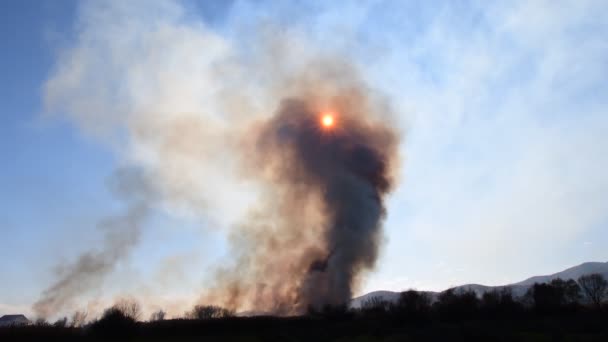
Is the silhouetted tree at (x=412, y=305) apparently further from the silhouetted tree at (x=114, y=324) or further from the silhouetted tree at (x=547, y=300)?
the silhouetted tree at (x=114, y=324)

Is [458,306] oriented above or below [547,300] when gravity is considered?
above

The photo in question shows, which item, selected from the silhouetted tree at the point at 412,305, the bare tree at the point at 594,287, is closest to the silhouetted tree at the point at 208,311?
the silhouetted tree at the point at 412,305

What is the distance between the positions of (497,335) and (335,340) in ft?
52.3

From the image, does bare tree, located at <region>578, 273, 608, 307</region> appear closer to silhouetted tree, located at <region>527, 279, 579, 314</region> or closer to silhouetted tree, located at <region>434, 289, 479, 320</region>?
silhouetted tree, located at <region>527, 279, 579, 314</region>

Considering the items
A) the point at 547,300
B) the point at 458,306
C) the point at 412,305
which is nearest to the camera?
the point at 458,306

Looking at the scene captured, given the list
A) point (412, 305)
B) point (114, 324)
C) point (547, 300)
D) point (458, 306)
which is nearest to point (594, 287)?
point (547, 300)

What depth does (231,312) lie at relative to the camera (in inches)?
3797

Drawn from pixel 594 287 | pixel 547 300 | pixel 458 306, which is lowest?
pixel 547 300

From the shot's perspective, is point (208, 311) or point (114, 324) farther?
point (208, 311)

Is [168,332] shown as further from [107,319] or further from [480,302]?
[480,302]

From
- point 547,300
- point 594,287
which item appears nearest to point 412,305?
point 547,300

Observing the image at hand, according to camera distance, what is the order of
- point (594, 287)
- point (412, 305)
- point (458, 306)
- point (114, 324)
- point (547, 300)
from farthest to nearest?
point (594, 287) < point (547, 300) < point (412, 305) < point (458, 306) < point (114, 324)

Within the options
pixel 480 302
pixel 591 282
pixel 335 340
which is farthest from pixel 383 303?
pixel 591 282

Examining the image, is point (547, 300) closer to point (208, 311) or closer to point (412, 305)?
point (412, 305)
